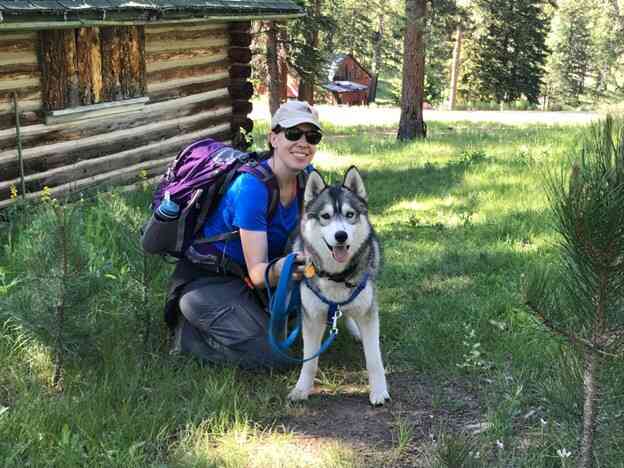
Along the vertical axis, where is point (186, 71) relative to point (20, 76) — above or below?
below

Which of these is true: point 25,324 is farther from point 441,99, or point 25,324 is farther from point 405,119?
point 441,99

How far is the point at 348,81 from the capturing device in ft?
223

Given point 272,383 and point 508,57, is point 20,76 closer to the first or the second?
point 272,383

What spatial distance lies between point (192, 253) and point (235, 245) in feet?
0.97

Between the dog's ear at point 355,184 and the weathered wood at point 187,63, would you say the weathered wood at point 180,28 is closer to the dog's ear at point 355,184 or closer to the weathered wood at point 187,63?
the weathered wood at point 187,63

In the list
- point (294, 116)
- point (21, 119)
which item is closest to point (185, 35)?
point (21, 119)

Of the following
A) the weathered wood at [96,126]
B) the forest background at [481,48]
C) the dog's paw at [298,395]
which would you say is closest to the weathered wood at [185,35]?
the weathered wood at [96,126]

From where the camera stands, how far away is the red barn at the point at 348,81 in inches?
2398

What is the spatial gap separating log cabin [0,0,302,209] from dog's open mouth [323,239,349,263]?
13.5 ft

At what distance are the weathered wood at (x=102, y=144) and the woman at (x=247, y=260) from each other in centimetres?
409

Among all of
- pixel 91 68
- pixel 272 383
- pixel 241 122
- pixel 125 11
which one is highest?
pixel 125 11

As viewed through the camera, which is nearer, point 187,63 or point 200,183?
point 200,183

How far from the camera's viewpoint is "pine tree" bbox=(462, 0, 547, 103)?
4696cm

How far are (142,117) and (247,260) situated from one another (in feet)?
20.3
